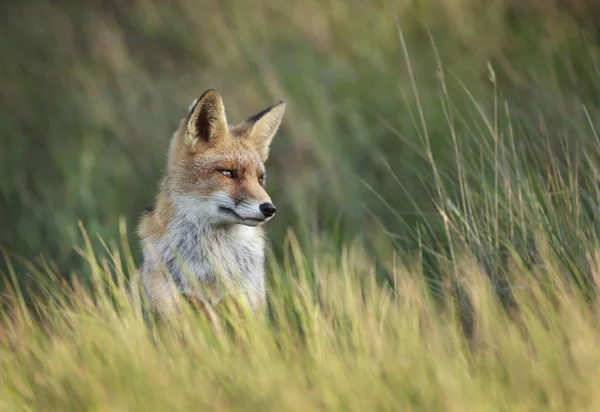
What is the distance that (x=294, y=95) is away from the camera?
815 cm

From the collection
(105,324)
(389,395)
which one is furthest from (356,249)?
(389,395)

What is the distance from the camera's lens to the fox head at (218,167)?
5.24 meters

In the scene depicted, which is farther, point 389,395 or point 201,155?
point 201,155

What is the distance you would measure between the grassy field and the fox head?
0.51m

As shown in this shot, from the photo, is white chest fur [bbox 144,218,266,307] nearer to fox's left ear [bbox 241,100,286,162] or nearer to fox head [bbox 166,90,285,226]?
fox head [bbox 166,90,285,226]

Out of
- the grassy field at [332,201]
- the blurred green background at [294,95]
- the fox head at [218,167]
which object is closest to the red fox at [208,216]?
the fox head at [218,167]

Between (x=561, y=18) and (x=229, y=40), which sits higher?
(x=229, y=40)

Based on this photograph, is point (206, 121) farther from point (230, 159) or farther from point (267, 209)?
point (267, 209)

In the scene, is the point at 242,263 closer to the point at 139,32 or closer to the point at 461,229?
the point at 461,229

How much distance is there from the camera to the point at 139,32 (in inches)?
377

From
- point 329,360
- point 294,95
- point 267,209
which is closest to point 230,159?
point 267,209

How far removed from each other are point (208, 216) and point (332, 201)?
223cm

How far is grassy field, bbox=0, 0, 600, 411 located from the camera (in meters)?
3.55

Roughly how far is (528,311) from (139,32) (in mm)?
6803
